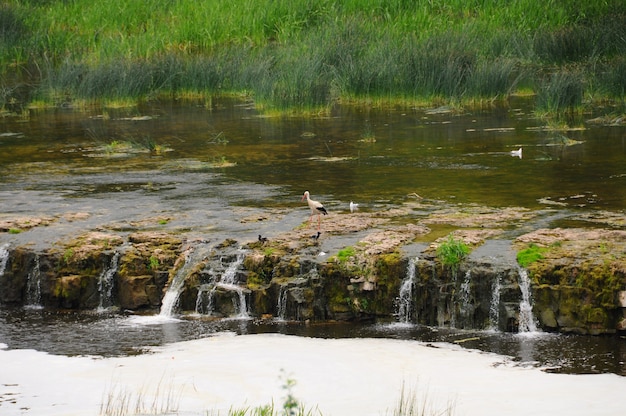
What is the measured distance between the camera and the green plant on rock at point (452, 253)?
11.1 meters

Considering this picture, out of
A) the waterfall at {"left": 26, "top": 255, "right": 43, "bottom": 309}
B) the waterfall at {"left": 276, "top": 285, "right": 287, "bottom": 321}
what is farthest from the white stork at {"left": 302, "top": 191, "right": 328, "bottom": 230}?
the waterfall at {"left": 26, "top": 255, "right": 43, "bottom": 309}

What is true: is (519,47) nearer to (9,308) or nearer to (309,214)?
(309,214)

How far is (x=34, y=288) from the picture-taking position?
12367 millimetres

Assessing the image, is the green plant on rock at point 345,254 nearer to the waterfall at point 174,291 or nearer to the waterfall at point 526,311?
the waterfall at point 174,291

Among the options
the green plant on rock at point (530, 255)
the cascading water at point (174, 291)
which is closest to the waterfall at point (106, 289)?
A: the cascading water at point (174, 291)

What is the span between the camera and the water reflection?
9820mm

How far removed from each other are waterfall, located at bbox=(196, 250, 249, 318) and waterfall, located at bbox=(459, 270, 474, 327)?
2.14m

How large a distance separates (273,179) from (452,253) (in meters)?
5.83

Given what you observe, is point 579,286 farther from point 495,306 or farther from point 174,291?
point 174,291

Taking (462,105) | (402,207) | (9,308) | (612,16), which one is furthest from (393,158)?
(612,16)

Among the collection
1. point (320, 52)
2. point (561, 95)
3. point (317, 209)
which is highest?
point (320, 52)

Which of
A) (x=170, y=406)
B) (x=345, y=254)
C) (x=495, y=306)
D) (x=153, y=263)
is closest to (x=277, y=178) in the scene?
(x=153, y=263)

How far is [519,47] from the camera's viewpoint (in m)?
26.3

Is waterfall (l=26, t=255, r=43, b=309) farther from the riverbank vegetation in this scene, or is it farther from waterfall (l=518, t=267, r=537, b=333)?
the riverbank vegetation
